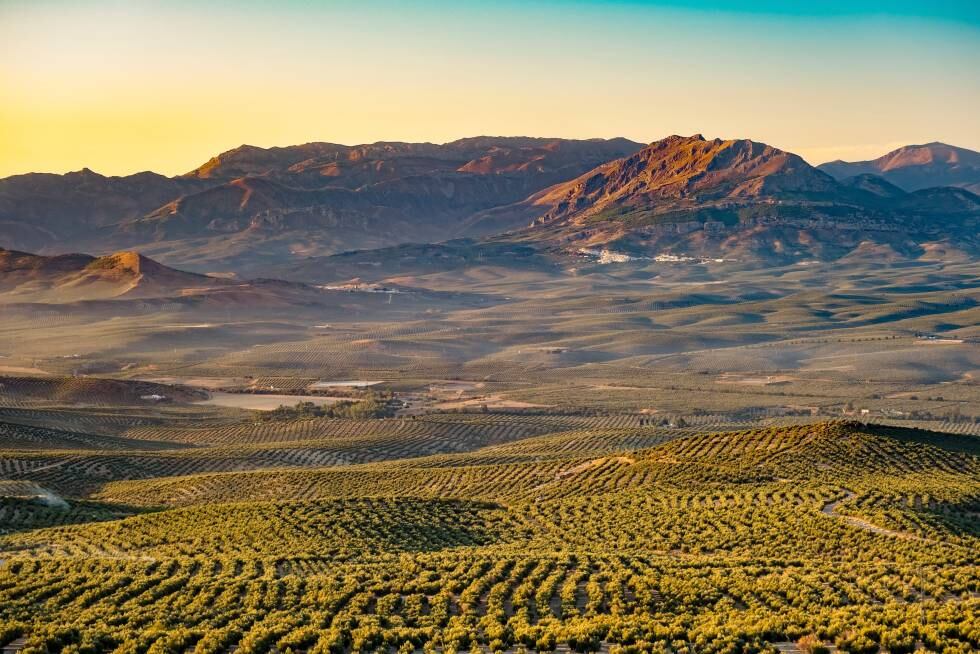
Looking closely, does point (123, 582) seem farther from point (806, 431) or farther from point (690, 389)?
point (690, 389)

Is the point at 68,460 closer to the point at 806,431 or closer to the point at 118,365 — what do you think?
the point at 806,431

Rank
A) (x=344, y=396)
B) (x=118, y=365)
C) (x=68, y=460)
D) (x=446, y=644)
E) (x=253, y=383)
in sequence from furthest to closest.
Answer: (x=118, y=365) < (x=253, y=383) < (x=344, y=396) < (x=68, y=460) < (x=446, y=644)

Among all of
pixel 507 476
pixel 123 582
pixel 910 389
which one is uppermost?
pixel 123 582

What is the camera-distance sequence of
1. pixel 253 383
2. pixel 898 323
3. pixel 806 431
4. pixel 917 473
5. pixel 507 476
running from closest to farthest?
pixel 917 473
pixel 806 431
pixel 507 476
pixel 253 383
pixel 898 323

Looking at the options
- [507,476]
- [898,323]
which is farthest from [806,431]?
[898,323]

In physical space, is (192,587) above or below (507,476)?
above

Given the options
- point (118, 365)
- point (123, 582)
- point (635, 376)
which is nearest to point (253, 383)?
point (118, 365)

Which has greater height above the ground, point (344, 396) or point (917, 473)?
point (917, 473)

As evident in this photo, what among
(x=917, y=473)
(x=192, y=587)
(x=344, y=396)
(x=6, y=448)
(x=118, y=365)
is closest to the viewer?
(x=192, y=587)

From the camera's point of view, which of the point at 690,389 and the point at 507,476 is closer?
the point at 507,476
